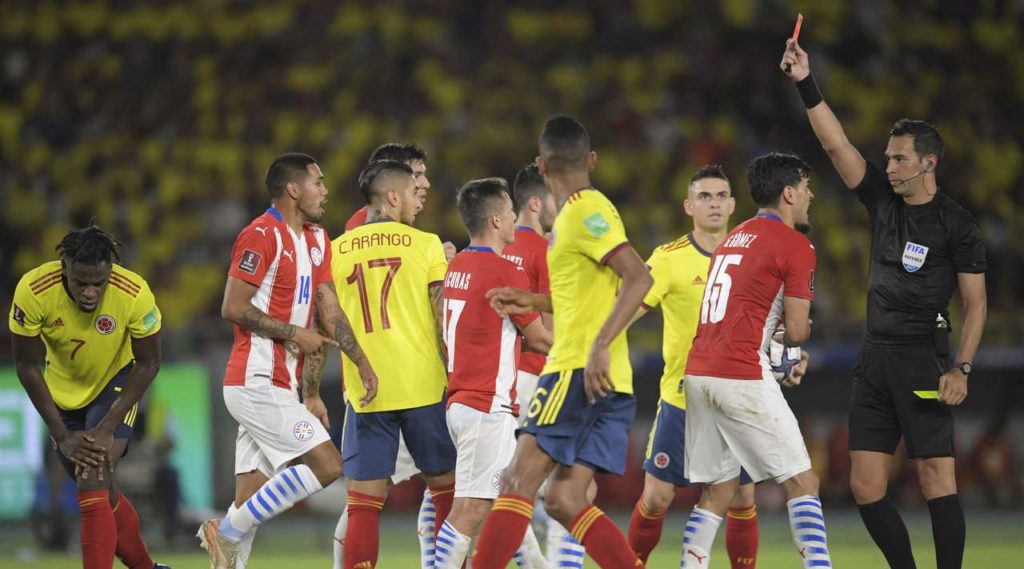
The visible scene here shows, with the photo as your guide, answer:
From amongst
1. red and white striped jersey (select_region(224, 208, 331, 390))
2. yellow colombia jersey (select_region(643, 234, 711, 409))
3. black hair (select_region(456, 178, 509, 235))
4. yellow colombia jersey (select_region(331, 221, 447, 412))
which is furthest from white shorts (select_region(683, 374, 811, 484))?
red and white striped jersey (select_region(224, 208, 331, 390))

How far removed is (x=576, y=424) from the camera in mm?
6445

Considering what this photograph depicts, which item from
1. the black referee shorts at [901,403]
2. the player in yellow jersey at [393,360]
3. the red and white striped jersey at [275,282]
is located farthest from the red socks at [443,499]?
the black referee shorts at [901,403]

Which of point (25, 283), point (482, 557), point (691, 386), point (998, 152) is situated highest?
point (998, 152)

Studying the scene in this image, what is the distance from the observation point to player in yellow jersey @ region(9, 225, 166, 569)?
25.1 ft

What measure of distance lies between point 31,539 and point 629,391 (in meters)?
10.5

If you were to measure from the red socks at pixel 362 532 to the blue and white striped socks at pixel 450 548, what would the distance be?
422 mm

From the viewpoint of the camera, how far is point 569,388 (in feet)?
21.1

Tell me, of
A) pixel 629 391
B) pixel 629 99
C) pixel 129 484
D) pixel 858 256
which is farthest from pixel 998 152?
pixel 629 391

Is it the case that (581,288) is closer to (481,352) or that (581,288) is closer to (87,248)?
(481,352)

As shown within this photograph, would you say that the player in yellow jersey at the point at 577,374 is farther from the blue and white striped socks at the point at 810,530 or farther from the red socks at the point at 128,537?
the red socks at the point at 128,537

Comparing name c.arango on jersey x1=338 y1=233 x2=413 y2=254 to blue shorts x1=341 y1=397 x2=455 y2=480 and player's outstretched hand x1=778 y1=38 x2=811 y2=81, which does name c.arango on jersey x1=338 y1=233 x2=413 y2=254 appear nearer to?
blue shorts x1=341 y1=397 x2=455 y2=480

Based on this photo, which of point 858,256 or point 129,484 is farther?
point 858,256

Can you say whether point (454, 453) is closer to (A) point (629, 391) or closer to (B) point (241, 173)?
(A) point (629, 391)

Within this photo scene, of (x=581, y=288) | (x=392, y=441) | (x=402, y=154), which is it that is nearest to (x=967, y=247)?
(x=581, y=288)
